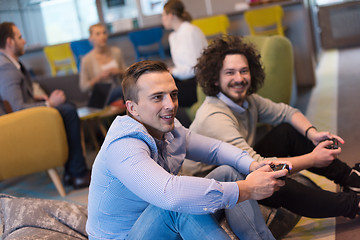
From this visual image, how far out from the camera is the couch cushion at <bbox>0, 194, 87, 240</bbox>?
194cm

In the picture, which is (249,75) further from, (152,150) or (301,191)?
(152,150)

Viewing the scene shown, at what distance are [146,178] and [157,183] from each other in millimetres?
38

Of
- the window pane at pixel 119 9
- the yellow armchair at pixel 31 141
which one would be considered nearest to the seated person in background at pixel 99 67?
the yellow armchair at pixel 31 141

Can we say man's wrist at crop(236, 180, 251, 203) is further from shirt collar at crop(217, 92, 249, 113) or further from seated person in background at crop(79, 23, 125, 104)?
seated person in background at crop(79, 23, 125, 104)

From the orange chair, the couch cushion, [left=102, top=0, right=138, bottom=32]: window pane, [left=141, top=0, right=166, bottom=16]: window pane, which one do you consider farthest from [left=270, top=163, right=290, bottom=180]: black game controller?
[left=102, top=0, right=138, bottom=32]: window pane

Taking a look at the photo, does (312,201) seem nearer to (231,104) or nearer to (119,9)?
(231,104)

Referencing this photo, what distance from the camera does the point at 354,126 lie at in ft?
11.4

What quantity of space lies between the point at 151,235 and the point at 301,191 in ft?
2.28

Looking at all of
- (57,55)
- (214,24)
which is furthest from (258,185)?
(57,55)

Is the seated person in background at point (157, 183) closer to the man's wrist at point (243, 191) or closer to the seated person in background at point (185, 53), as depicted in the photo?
the man's wrist at point (243, 191)

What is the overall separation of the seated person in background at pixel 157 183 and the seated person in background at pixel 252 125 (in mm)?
268

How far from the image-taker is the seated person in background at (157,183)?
4.40ft

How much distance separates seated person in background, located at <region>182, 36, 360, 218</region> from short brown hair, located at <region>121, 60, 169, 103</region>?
57cm

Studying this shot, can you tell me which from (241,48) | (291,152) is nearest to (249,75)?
(241,48)
